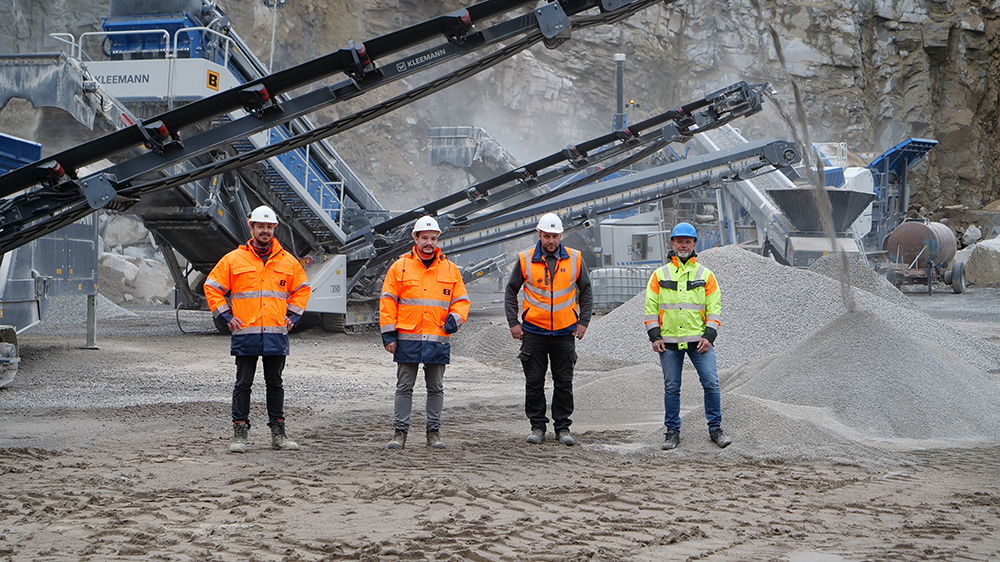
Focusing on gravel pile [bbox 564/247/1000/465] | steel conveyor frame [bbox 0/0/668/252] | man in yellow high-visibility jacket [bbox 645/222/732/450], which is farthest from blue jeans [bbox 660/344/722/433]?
steel conveyor frame [bbox 0/0/668/252]

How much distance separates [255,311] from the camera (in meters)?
5.55

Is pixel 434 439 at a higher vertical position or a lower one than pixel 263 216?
lower

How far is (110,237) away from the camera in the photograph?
88.5 feet

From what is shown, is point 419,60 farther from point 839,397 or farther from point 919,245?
point 919,245

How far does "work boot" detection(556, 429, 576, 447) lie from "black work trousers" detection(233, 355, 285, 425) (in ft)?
6.09

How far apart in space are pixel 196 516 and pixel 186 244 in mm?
9447

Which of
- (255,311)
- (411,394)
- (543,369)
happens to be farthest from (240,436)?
(543,369)

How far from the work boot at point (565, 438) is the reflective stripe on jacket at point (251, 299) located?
192 centimetres

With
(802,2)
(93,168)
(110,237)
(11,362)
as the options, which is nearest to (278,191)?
(93,168)

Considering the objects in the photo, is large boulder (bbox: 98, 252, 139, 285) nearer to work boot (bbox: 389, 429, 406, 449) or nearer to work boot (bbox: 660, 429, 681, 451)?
work boot (bbox: 389, 429, 406, 449)

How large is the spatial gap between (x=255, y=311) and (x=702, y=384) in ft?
9.54

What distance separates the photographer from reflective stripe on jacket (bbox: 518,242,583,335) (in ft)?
19.4

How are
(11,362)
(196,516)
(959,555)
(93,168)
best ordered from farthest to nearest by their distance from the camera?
(93,168) → (11,362) → (196,516) → (959,555)

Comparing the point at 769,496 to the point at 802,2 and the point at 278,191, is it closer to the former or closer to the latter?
the point at 278,191
